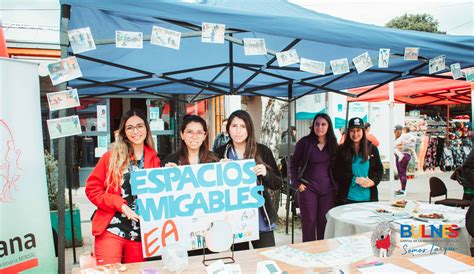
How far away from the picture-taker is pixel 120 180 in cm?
269

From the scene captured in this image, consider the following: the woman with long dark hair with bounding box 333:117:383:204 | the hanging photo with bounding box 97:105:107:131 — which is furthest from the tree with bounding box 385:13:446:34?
the woman with long dark hair with bounding box 333:117:383:204

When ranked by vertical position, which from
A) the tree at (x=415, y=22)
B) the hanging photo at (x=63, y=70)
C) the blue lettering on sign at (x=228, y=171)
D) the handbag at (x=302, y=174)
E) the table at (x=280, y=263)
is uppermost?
the tree at (x=415, y=22)

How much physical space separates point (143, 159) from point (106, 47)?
1.33m

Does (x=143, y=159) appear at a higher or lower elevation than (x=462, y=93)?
lower

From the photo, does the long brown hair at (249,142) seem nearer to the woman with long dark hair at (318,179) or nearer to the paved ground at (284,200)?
the woman with long dark hair at (318,179)

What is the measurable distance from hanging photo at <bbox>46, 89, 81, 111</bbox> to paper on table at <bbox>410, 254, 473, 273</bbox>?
2318 millimetres

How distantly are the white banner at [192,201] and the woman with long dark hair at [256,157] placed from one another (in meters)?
0.27

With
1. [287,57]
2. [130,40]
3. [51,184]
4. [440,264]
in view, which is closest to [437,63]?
[287,57]

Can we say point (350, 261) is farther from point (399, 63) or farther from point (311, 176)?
point (399, 63)

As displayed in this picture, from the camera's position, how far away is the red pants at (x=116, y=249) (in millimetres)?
2615

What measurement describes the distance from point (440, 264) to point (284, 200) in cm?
675

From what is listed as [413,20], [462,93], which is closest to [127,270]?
[462,93]

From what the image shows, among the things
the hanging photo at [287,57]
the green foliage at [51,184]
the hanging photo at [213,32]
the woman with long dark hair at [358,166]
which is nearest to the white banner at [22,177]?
the hanging photo at [213,32]

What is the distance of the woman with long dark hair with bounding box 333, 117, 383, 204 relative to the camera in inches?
168
